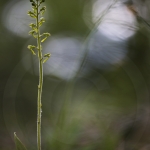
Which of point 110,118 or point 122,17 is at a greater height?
point 122,17

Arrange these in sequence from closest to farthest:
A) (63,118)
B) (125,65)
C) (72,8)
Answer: (63,118) < (125,65) < (72,8)

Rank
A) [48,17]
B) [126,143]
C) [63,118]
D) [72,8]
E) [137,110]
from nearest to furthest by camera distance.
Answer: [63,118]
[126,143]
[137,110]
[72,8]
[48,17]

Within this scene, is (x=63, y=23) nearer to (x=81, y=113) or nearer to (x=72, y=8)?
(x=72, y=8)

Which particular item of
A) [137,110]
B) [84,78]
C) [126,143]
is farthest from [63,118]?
[84,78]

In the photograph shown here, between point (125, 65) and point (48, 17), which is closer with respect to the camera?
point (125, 65)

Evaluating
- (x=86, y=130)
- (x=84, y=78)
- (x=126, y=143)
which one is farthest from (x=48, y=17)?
(x=126, y=143)

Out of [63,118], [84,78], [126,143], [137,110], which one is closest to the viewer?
[63,118]

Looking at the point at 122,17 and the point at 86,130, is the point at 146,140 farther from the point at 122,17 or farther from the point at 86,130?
the point at 122,17

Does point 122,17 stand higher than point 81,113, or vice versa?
point 122,17

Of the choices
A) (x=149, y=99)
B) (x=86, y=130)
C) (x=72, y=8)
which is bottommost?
(x=86, y=130)
